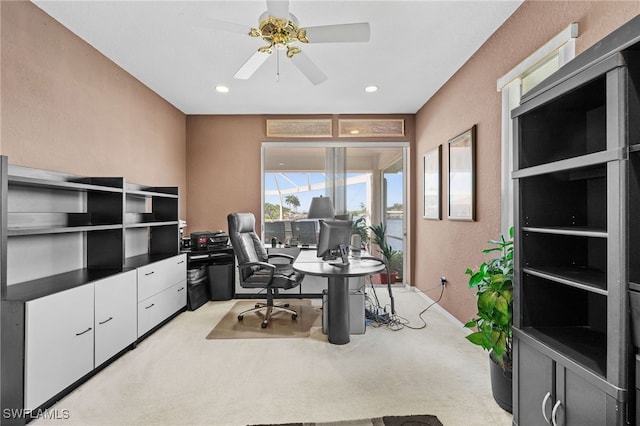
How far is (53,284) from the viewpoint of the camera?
2.13 metres

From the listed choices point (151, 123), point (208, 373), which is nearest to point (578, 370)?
point (208, 373)

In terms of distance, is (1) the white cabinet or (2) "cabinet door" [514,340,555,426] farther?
(1) the white cabinet

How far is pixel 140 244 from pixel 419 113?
4.24 meters

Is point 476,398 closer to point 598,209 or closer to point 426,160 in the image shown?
point 598,209

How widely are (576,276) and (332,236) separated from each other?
6.23 feet

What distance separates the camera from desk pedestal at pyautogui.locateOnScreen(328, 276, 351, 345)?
9.29 ft

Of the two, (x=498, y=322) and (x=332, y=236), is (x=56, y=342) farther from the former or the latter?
(x=498, y=322)

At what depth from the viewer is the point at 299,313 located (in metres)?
3.71

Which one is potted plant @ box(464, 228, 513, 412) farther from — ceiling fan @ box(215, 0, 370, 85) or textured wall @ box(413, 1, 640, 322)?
ceiling fan @ box(215, 0, 370, 85)

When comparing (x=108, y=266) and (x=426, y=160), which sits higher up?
(x=426, y=160)

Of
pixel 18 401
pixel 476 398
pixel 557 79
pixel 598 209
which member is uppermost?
pixel 557 79

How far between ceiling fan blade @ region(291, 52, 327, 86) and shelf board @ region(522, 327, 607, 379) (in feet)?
7.52

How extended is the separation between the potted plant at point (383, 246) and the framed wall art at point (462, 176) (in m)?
1.30

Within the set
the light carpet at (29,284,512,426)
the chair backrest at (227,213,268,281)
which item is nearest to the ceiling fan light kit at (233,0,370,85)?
the chair backrest at (227,213,268,281)
